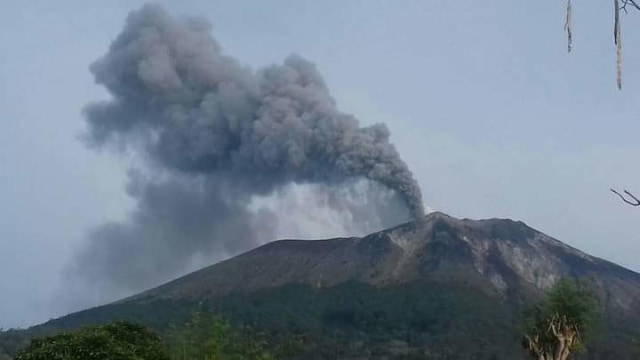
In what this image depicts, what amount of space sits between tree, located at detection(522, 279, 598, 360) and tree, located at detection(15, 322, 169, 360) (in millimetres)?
12598

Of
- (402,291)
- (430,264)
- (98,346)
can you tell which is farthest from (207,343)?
(430,264)

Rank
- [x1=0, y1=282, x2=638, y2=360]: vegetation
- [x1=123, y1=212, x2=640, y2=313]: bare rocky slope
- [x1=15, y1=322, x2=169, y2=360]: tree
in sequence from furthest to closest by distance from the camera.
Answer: [x1=123, y1=212, x2=640, y2=313]: bare rocky slope
[x1=0, y1=282, x2=638, y2=360]: vegetation
[x1=15, y1=322, x2=169, y2=360]: tree

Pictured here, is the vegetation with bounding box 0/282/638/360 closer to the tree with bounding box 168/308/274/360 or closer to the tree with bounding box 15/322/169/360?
the tree with bounding box 168/308/274/360

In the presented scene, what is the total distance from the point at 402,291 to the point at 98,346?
304 ft

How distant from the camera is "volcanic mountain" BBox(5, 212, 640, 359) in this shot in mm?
88312

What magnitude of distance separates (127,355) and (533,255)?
10862 centimetres

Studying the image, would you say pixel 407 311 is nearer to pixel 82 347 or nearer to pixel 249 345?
pixel 249 345

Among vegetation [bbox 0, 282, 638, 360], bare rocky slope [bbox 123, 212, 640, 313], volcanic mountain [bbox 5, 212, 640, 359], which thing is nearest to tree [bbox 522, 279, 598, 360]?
vegetation [bbox 0, 282, 638, 360]

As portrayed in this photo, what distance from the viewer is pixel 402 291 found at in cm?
11244

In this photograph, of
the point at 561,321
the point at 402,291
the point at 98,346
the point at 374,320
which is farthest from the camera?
the point at 402,291

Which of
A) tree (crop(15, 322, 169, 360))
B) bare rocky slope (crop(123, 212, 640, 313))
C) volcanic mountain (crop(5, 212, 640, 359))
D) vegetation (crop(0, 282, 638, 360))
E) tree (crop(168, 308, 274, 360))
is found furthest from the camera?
bare rocky slope (crop(123, 212, 640, 313))

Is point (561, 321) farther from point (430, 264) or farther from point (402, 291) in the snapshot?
point (430, 264)

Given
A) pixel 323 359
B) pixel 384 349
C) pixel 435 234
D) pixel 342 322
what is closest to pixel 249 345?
pixel 323 359

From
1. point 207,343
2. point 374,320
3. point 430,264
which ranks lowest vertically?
point 207,343
